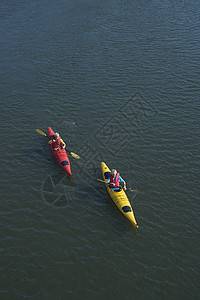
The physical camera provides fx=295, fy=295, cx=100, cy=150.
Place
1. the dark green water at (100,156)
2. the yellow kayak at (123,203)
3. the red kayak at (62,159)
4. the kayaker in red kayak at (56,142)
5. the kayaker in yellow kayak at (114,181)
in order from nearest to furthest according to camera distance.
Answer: the dark green water at (100,156), the yellow kayak at (123,203), the kayaker in yellow kayak at (114,181), the red kayak at (62,159), the kayaker in red kayak at (56,142)

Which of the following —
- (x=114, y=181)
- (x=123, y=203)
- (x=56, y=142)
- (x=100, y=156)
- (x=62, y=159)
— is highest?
(x=56, y=142)

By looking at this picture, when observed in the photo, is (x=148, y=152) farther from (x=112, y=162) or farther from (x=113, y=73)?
(x=113, y=73)

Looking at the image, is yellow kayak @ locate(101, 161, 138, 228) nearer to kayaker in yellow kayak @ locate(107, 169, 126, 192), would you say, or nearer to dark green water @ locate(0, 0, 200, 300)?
kayaker in yellow kayak @ locate(107, 169, 126, 192)

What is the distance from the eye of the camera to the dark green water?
15.5 meters

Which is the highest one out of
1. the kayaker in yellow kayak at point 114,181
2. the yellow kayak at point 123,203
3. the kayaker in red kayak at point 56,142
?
the kayaker in red kayak at point 56,142

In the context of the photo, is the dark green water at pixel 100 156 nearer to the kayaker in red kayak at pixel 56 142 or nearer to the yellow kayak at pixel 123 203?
the yellow kayak at pixel 123 203

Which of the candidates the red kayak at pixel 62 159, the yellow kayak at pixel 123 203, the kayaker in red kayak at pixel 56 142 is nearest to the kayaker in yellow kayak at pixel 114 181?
the yellow kayak at pixel 123 203

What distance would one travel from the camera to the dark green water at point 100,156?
609 inches

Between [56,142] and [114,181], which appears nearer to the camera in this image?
[114,181]

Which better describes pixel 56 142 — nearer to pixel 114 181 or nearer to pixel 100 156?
pixel 100 156

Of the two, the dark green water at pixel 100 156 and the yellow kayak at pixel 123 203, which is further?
the yellow kayak at pixel 123 203

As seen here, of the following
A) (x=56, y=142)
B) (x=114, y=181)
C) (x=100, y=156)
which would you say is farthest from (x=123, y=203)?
(x=56, y=142)

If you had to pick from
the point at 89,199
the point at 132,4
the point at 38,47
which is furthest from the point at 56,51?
the point at 89,199

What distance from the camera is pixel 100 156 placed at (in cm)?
2261
